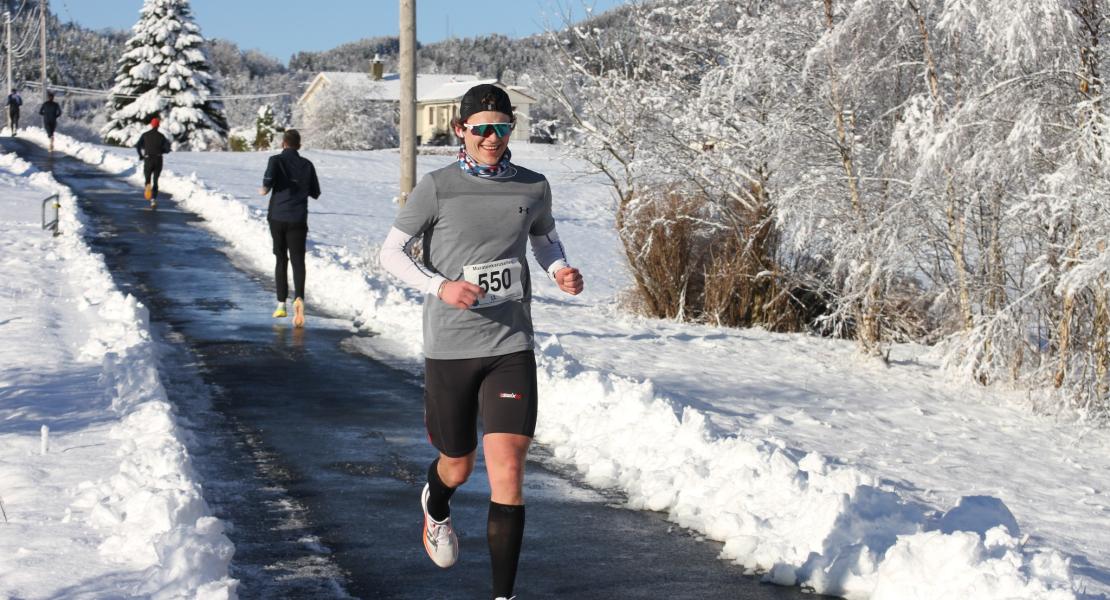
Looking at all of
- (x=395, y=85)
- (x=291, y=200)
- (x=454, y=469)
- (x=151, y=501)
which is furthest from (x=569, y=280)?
(x=395, y=85)

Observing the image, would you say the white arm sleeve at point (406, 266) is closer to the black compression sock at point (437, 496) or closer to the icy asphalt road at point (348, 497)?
the black compression sock at point (437, 496)

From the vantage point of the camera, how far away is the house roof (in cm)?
9038

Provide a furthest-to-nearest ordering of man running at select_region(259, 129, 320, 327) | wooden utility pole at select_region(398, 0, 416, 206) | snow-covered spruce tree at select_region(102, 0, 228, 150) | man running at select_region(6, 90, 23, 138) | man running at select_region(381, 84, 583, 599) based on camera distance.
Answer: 1. snow-covered spruce tree at select_region(102, 0, 228, 150)
2. man running at select_region(6, 90, 23, 138)
3. wooden utility pole at select_region(398, 0, 416, 206)
4. man running at select_region(259, 129, 320, 327)
5. man running at select_region(381, 84, 583, 599)

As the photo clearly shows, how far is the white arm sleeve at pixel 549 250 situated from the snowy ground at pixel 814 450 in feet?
5.22

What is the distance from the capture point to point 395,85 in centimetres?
11150

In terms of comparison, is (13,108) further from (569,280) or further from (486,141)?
(569,280)

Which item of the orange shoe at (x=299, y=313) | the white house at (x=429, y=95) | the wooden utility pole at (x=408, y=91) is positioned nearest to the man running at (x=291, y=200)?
the orange shoe at (x=299, y=313)

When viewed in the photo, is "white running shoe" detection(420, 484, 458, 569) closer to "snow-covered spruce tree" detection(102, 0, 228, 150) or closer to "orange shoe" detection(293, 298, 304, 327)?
"orange shoe" detection(293, 298, 304, 327)

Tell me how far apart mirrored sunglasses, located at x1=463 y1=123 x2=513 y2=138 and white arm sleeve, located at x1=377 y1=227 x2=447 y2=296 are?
1.57 ft

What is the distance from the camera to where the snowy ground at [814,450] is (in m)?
5.46

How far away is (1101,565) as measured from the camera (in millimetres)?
6297

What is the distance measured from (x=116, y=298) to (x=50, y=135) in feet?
115

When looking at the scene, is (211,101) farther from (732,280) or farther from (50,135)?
(732,280)

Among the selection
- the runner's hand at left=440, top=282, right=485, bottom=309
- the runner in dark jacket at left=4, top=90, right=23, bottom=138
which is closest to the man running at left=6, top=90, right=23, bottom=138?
the runner in dark jacket at left=4, top=90, right=23, bottom=138
